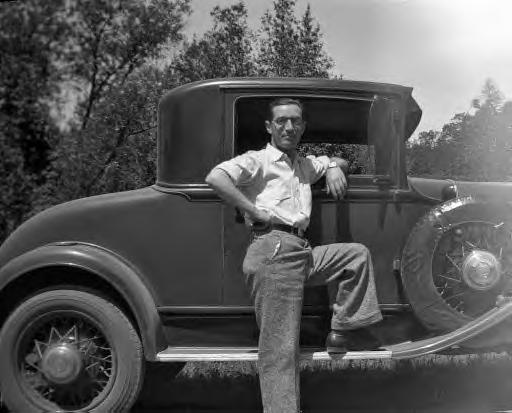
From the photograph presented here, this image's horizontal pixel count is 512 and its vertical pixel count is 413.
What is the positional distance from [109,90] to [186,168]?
29.8 ft

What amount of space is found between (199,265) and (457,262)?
4.49 ft

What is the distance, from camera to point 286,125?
128 inches

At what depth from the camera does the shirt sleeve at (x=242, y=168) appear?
3156mm

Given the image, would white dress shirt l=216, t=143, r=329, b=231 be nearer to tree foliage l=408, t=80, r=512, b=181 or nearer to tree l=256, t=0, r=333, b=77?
tree foliage l=408, t=80, r=512, b=181

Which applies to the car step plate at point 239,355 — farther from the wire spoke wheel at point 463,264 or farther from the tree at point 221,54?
the tree at point 221,54

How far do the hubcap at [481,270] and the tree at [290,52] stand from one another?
468 centimetres

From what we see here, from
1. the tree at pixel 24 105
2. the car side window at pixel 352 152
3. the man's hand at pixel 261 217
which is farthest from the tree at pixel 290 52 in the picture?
the tree at pixel 24 105

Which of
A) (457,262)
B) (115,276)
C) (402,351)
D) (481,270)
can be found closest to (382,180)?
(457,262)

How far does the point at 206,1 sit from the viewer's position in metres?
3.85

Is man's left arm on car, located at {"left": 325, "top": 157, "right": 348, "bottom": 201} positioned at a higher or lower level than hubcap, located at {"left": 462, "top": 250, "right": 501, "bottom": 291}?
higher

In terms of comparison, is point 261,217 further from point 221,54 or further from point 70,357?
point 221,54

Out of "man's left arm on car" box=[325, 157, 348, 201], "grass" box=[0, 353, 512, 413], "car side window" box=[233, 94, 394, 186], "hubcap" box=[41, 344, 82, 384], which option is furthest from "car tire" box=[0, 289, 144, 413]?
"man's left arm on car" box=[325, 157, 348, 201]

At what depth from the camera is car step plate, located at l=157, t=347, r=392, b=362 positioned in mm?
3295

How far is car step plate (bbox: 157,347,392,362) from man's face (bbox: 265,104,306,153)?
104 cm
